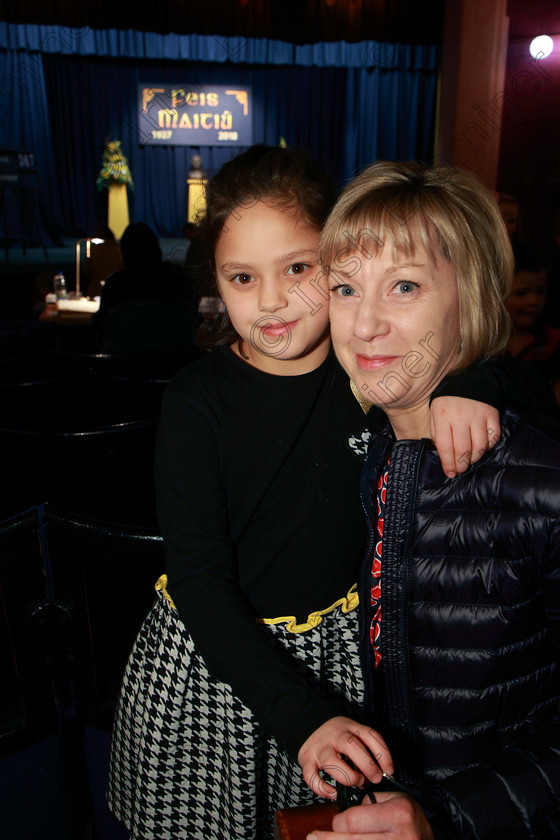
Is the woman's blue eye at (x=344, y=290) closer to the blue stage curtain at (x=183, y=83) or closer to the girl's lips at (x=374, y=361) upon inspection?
the girl's lips at (x=374, y=361)

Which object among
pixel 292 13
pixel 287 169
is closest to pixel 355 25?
pixel 292 13

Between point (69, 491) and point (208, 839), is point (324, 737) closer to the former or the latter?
point (208, 839)

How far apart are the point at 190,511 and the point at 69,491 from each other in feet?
7.11

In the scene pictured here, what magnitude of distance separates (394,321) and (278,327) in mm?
186

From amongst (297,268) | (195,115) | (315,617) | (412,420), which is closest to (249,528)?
(315,617)

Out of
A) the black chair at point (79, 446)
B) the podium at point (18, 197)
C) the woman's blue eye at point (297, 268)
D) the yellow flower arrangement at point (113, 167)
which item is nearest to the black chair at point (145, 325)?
the black chair at point (79, 446)

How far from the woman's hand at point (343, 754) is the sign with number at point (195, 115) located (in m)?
12.2

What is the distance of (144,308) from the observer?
356 cm

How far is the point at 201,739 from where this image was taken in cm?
102

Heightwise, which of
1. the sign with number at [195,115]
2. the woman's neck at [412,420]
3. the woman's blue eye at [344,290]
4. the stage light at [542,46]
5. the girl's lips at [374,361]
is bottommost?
the woman's neck at [412,420]

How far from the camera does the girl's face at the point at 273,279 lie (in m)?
0.92

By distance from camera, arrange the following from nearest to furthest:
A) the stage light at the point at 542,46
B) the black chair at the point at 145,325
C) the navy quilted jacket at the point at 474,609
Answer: the navy quilted jacket at the point at 474,609
the black chair at the point at 145,325
the stage light at the point at 542,46

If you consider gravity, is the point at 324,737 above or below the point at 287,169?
below

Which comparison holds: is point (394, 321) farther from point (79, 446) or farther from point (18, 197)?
point (18, 197)
